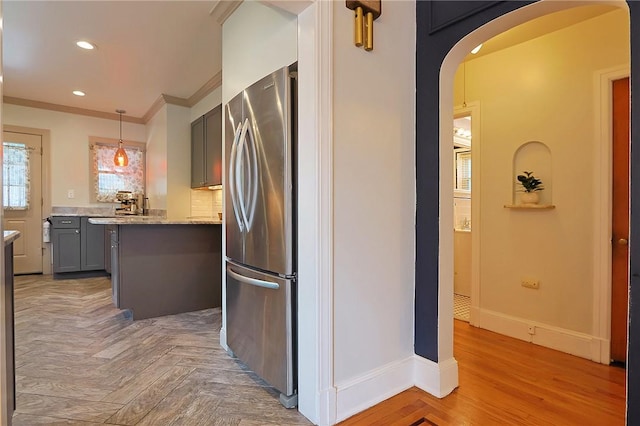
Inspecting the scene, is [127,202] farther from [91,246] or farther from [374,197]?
[374,197]

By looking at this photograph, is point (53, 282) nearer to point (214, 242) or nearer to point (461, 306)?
point (214, 242)

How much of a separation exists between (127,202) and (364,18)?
5152 millimetres

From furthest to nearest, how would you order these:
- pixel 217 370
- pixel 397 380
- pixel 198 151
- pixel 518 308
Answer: pixel 198 151 < pixel 518 308 < pixel 217 370 < pixel 397 380

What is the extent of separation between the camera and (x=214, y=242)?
359 centimetres

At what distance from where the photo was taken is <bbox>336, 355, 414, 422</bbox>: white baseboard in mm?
1735

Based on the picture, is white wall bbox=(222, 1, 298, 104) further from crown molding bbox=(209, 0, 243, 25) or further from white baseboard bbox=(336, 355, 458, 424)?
white baseboard bbox=(336, 355, 458, 424)

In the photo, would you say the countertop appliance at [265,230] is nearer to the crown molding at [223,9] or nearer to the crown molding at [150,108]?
the crown molding at [223,9]

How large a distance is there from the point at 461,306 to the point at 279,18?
133 inches

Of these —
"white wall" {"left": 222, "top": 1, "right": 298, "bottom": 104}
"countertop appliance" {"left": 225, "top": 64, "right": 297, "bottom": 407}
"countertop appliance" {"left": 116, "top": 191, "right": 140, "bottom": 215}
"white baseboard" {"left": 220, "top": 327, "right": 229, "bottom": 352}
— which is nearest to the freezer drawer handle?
"countertop appliance" {"left": 225, "top": 64, "right": 297, "bottom": 407}

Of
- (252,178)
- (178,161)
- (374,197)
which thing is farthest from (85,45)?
(374,197)

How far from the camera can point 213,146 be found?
4.29 metres

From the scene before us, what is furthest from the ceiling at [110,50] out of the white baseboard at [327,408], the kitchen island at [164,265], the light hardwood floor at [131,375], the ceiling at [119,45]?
the white baseboard at [327,408]

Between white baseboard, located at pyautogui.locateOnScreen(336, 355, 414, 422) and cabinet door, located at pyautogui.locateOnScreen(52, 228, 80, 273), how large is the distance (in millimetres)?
5108

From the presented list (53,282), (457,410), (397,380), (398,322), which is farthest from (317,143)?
(53,282)
